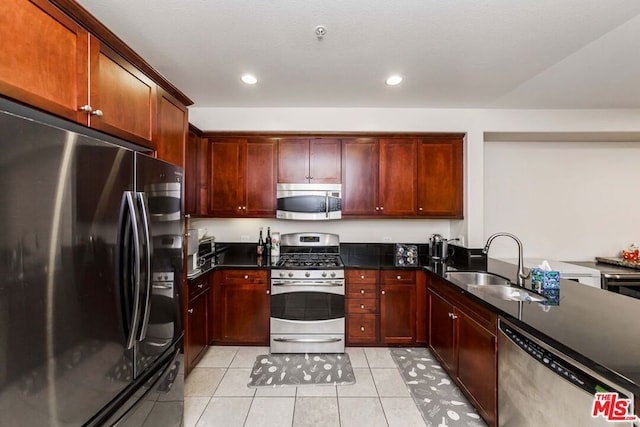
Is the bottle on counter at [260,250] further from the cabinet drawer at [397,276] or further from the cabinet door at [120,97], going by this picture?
the cabinet door at [120,97]

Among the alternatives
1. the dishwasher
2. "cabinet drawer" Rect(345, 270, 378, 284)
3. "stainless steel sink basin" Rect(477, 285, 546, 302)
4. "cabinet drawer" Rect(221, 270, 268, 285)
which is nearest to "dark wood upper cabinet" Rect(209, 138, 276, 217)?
"cabinet drawer" Rect(221, 270, 268, 285)

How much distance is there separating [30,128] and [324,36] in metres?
1.73

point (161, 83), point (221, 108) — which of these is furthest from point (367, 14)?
point (221, 108)

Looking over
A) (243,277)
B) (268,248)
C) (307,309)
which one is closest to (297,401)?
(307,309)

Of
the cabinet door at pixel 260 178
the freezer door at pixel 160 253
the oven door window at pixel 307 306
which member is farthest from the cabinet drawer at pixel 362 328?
the freezer door at pixel 160 253

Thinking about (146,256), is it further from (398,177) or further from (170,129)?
(398,177)

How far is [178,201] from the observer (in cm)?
176

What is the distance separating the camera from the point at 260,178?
10.8ft

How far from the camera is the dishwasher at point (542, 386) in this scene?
1.12m

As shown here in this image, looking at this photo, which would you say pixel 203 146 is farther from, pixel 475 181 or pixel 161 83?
pixel 475 181

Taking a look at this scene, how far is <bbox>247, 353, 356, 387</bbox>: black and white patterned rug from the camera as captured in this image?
243 cm

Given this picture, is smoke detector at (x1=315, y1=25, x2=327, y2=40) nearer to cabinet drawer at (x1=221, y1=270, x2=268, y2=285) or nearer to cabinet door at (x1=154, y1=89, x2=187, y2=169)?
cabinet door at (x1=154, y1=89, x2=187, y2=169)

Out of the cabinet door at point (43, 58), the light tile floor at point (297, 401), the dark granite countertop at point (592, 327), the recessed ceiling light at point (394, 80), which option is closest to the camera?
the cabinet door at point (43, 58)

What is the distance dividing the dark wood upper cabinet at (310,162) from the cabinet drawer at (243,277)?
3.68 feet
